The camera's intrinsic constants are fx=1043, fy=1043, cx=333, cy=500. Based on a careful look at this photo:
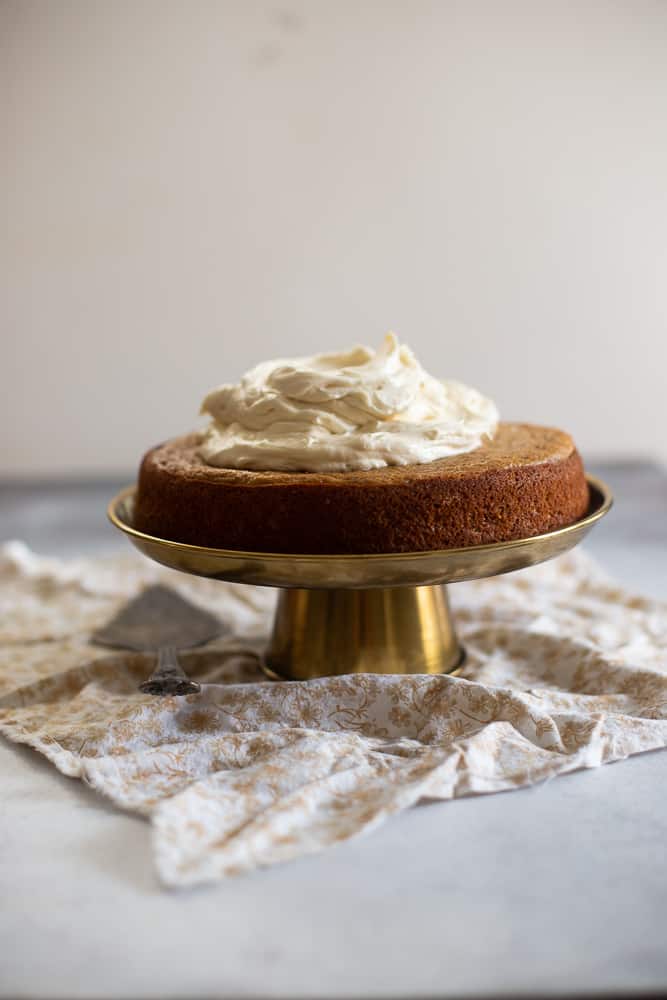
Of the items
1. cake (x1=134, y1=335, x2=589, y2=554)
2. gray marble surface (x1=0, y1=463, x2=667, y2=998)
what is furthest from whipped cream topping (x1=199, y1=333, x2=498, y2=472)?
gray marble surface (x1=0, y1=463, x2=667, y2=998)

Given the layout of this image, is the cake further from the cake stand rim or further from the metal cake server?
the metal cake server

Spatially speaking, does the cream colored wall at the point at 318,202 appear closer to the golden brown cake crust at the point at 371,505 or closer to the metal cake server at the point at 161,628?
the metal cake server at the point at 161,628

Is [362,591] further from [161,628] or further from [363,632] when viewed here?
[161,628]

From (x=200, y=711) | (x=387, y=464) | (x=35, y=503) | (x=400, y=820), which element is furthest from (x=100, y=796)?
(x=35, y=503)

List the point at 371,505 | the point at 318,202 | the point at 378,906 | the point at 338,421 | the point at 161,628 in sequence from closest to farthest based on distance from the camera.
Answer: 1. the point at 378,906
2. the point at 371,505
3. the point at 338,421
4. the point at 161,628
5. the point at 318,202

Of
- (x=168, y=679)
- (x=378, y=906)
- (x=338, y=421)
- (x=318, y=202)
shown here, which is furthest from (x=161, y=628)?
(x=318, y=202)

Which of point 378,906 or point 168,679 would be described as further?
point 168,679
